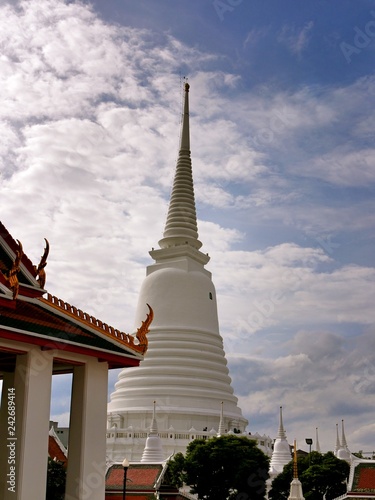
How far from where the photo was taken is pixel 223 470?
31.3 metres

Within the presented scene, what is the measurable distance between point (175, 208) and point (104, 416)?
4027 cm

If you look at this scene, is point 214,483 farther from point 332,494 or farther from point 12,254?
point 12,254

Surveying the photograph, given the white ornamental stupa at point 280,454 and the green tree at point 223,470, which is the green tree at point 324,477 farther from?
the white ornamental stupa at point 280,454

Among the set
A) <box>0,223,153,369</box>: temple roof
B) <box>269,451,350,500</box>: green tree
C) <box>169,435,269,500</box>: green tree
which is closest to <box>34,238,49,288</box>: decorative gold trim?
<box>0,223,153,369</box>: temple roof

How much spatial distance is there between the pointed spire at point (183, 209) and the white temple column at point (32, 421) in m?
39.5

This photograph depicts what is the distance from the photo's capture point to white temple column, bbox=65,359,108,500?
12836 mm

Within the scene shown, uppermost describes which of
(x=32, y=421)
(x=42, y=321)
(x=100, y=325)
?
(x=100, y=325)

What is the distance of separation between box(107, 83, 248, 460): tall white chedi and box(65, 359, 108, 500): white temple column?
27.6 metres

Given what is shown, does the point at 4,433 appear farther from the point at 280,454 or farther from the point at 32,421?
the point at 280,454

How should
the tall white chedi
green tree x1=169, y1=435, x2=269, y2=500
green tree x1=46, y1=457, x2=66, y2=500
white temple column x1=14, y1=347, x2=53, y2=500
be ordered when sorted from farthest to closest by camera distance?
the tall white chedi < green tree x1=169, y1=435, x2=269, y2=500 < green tree x1=46, y1=457, x2=66, y2=500 < white temple column x1=14, y1=347, x2=53, y2=500

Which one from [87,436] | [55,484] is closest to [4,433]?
[87,436]

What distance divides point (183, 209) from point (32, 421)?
137 ft

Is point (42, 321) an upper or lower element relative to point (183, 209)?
lower

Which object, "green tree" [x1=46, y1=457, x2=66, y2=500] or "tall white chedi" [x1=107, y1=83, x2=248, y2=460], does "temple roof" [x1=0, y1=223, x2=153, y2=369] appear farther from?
"tall white chedi" [x1=107, y1=83, x2=248, y2=460]
